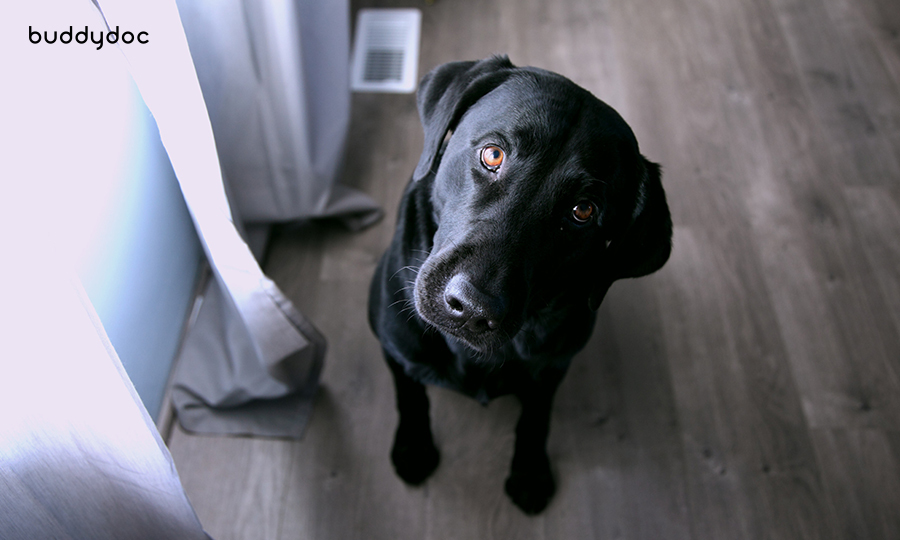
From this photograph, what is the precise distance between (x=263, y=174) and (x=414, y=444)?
0.78 m

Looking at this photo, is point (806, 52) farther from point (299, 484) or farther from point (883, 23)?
point (299, 484)

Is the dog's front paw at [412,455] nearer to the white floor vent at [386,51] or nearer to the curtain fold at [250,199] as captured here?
the curtain fold at [250,199]

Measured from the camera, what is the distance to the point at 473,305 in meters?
0.94

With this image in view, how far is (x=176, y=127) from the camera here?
3.13 feet

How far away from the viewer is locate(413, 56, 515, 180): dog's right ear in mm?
1063

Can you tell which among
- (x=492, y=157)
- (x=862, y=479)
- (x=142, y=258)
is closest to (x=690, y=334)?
(x=862, y=479)

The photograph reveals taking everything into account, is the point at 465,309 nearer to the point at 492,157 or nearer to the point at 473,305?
the point at 473,305

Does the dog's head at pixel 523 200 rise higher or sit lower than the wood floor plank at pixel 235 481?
higher

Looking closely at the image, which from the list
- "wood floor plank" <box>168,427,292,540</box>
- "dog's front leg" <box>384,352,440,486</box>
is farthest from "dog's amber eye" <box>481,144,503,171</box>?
"wood floor plank" <box>168,427,292,540</box>

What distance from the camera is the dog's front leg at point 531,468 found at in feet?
4.62

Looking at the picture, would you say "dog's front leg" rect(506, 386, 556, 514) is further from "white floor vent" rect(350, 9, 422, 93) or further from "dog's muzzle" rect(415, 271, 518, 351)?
"white floor vent" rect(350, 9, 422, 93)

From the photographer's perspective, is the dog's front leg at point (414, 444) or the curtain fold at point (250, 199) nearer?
the curtain fold at point (250, 199)

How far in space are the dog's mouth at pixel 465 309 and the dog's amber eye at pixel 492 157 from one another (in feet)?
0.60

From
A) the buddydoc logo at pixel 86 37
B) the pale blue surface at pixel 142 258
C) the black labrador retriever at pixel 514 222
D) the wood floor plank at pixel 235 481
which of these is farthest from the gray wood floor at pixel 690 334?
the buddydoc logo at pixel 86 37
